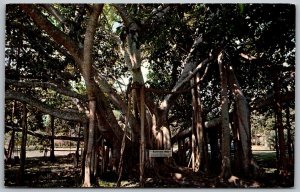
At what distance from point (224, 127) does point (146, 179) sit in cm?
143

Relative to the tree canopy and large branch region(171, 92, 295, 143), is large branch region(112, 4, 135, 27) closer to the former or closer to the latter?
the tree canopy

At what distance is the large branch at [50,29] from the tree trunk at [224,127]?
2255mm

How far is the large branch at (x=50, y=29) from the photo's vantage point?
4.44 metres

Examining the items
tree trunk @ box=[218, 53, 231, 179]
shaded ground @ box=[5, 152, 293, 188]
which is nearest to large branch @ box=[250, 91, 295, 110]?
tree trunk @ box=[218, 53, 231, 179]

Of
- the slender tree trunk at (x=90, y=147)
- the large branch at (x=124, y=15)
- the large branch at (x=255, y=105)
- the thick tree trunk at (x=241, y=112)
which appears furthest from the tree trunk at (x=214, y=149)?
the large branch at (x=124, y=15)

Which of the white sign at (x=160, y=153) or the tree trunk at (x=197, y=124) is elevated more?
the tree trunk at (x=197, y=124)

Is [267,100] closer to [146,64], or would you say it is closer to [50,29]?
[146,64]

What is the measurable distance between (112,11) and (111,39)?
536 mm

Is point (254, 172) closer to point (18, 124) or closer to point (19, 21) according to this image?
point (18, 124)

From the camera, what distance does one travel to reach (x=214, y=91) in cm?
Answer: 638

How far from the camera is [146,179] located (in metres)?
5.30

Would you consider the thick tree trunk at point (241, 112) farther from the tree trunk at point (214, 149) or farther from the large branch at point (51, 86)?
the large branch at point (51, 86)

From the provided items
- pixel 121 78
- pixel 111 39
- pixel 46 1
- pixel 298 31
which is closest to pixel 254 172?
pixel 298 31

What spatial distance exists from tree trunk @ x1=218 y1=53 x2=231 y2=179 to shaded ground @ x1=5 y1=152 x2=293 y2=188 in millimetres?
182
